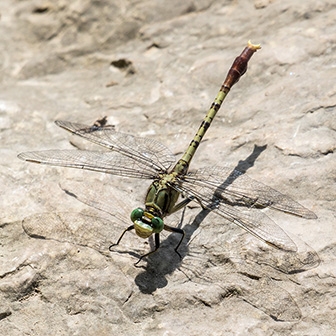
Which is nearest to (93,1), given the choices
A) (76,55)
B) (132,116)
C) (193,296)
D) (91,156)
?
(76,55)

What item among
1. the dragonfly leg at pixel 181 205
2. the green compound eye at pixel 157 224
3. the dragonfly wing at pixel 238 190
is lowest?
the dragonfly leg at pixel 181 205

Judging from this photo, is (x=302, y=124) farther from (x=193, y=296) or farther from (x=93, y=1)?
(x=93, y=1)

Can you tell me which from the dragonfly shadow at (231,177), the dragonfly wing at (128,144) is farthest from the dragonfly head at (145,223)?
the dragonfly wing at (128,144)

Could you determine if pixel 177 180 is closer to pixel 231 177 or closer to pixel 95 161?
pixel 231 177

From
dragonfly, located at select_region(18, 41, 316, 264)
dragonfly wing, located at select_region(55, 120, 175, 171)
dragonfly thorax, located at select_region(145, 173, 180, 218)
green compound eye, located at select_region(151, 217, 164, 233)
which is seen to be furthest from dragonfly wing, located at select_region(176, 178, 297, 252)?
dragonfly wing, located at select_region(55, 120, 175, 171)

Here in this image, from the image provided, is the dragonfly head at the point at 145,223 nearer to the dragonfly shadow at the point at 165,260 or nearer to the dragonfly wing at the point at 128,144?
the dragonfly shadow at the point at 165,260

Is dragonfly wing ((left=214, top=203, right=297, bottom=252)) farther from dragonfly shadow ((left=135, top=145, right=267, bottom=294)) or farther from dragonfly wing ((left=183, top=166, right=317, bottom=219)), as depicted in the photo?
dragonfly shadow ((left=135, top=145, right=267, bottom=294))
